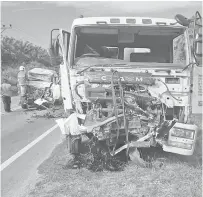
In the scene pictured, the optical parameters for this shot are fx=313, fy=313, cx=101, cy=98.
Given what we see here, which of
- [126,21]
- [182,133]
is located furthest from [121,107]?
[126,21]

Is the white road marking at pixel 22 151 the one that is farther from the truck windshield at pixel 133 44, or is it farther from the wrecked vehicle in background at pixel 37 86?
the wrecked vehicle in background at pixel 37 86

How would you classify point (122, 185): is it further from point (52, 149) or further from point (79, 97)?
point (52, 149)

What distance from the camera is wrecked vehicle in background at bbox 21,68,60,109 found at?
12548 millimetres

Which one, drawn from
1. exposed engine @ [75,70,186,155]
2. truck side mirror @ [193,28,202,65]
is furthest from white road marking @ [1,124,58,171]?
truck side mirror @ [193,28,202,65]

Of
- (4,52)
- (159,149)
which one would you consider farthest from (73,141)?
(4,52)

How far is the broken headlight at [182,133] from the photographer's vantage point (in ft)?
16.0

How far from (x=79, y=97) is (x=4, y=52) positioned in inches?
1209

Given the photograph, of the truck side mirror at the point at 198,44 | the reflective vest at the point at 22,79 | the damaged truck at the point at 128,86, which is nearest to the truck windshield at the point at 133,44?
the damaged truck at the point at 128,86

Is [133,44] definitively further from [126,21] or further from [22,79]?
[22,79]

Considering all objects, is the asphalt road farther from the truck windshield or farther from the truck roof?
the truck roof

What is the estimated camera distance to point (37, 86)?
13.1 metres

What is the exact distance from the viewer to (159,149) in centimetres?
609

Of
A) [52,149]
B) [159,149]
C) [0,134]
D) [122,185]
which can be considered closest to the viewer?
[122,185]

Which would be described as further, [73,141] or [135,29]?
[135,29]
